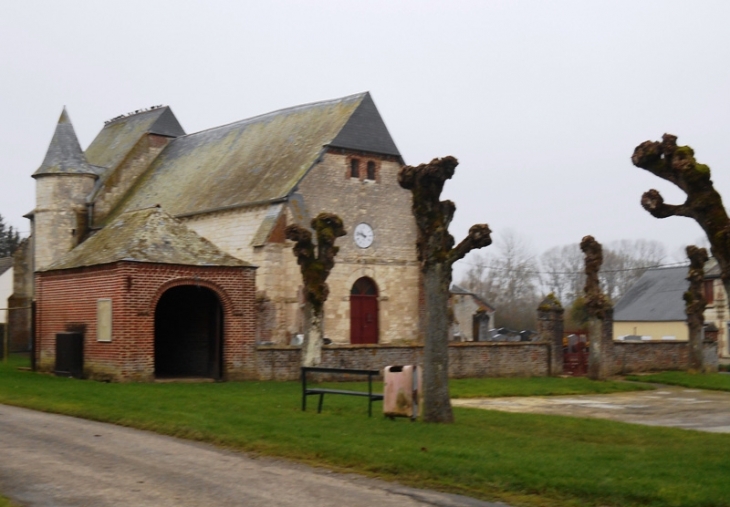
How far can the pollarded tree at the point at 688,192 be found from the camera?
441 inches

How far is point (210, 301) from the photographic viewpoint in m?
26.3

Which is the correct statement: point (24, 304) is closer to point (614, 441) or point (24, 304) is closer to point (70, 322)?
point (70, 322)

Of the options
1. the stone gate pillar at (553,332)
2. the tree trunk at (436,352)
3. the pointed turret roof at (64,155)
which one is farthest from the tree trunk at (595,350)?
the pointed turret roof at (64,155)

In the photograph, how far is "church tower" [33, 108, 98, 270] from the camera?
137 ft

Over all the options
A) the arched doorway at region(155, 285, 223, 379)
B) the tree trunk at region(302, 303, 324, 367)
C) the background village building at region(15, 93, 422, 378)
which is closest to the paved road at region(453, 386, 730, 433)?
the tree trunk at region(302, 303, 324, 367)

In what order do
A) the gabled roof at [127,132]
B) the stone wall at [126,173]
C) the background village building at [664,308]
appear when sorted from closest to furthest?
the stone wall at [126,173], the gabled roof at [127,132], the background village building at [664,308]

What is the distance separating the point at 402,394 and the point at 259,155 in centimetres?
2474

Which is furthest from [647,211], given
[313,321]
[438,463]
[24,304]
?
[24,304]

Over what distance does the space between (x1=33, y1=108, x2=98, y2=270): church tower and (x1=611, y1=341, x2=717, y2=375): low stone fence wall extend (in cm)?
2482

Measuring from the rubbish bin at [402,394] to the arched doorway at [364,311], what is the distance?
66.4 feet

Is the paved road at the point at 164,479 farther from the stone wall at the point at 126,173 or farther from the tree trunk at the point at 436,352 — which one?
the stone wall at the point at 126,173

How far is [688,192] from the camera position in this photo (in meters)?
11.7

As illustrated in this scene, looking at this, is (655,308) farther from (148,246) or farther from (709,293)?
(148,246)

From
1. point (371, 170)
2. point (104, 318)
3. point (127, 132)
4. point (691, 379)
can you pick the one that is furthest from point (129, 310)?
point (127, 132)
